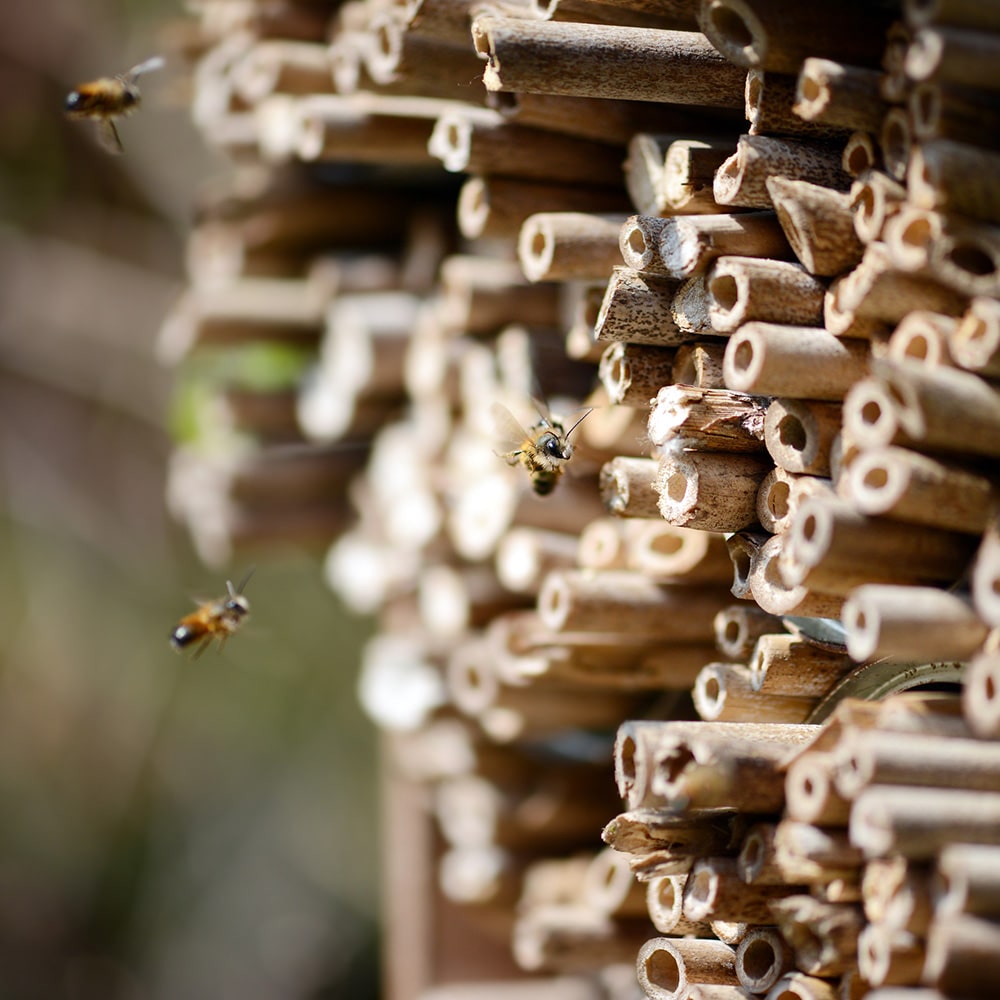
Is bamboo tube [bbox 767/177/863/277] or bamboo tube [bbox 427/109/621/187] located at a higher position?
bamboo tube [bbox 427/109/621/187]

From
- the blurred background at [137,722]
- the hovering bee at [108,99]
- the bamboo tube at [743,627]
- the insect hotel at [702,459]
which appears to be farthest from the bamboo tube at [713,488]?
the blurred background at [137,722]

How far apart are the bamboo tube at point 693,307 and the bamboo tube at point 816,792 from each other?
28 cm

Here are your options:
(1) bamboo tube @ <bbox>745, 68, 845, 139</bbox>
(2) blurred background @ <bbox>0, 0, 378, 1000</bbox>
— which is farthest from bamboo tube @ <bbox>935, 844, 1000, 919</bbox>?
(2) blurred background @ <bbox>0, 0, 378, 1000</bbox>

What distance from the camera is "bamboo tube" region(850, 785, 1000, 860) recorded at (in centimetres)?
68

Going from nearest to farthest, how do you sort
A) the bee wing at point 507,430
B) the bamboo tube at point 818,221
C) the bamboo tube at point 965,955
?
1. the bamboo tube at point 965,955
2. the bamboo tube at point 818,221
3. the bee wing at point 507,430

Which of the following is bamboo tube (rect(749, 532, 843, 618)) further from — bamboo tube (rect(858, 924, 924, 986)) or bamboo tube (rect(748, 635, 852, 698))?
bamboo tube (rect(858, 924, 924, 986))

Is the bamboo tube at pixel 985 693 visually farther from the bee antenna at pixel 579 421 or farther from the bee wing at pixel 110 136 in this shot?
the bee wing at pixel 110 136

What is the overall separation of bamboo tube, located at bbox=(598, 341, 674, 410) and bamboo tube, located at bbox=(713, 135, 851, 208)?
12cm

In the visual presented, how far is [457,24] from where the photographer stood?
980mm

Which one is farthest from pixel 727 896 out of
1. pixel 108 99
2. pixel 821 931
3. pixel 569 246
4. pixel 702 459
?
pixel 108 99

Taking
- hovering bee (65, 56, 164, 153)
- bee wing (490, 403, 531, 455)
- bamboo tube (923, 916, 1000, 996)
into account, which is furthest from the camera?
hovering bee (65, 56, 164, 153)

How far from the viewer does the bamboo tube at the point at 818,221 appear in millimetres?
769

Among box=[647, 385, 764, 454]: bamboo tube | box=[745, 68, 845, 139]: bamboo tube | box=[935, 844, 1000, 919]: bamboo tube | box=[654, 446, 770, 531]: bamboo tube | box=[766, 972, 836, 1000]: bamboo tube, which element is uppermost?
box=[745, 68, 845, 139]: bamboo tube

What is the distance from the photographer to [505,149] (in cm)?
102
